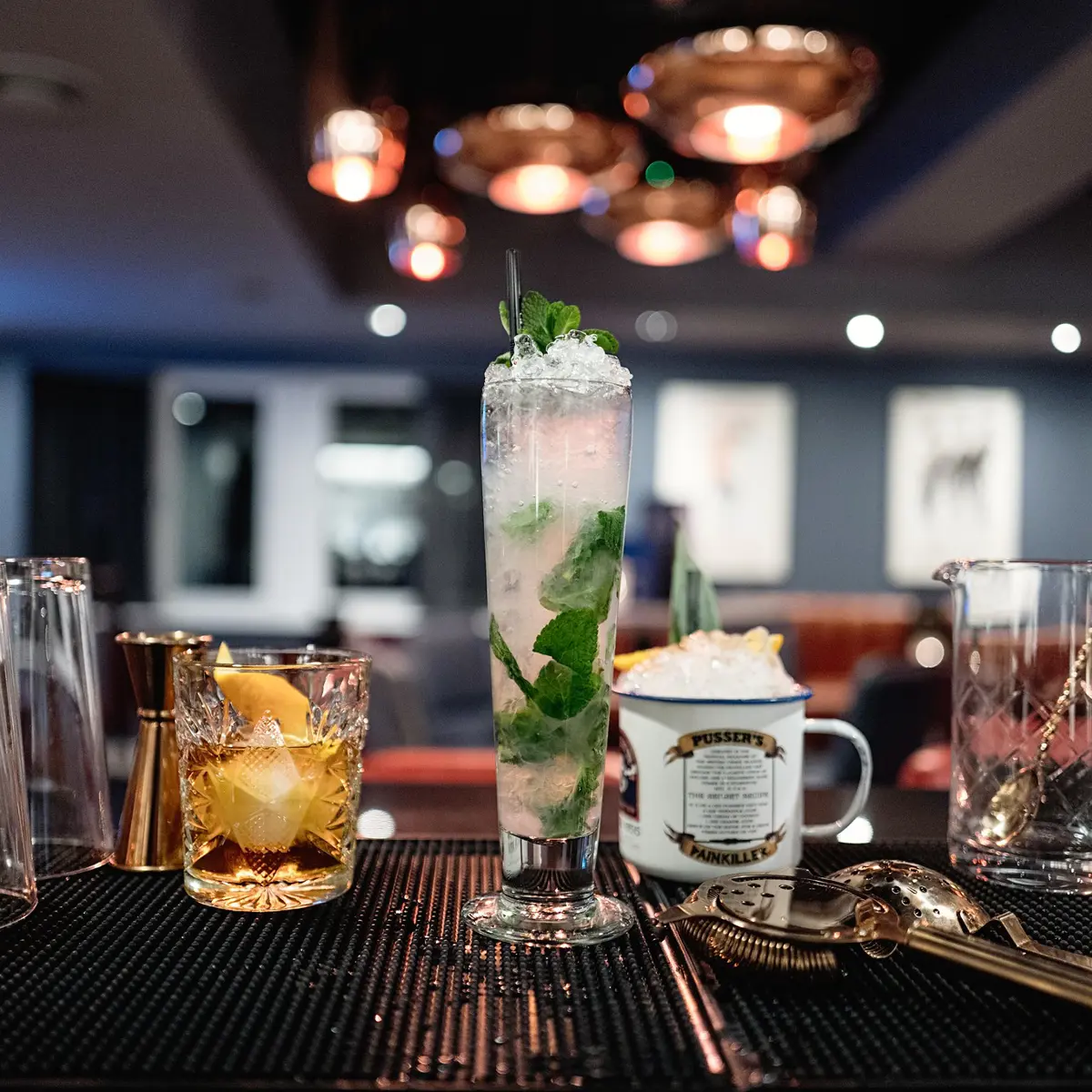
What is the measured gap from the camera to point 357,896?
2.89ft

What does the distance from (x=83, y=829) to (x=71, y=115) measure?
296 centimetres

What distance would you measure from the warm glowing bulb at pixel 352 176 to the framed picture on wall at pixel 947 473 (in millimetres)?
5641

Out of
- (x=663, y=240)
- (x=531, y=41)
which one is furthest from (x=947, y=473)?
(x=531, y=41)

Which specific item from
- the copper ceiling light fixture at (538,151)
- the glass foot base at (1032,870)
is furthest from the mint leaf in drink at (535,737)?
the copper ceiling light fixture at (538,151)

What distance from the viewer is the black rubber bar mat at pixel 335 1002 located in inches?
22.3

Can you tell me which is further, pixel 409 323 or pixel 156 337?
A: pixel 156 337

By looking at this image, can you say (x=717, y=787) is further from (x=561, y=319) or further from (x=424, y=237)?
(x=424, y=237)

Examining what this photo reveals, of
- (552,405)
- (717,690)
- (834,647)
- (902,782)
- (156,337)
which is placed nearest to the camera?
(552,405)

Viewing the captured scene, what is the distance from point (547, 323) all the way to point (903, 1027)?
1.70ft

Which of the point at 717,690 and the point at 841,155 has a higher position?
the point at 841,155

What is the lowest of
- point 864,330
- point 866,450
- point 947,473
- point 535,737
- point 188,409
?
point 535,737

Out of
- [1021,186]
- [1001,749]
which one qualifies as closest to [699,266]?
[1021,186]

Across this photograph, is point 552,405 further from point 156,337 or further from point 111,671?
point 156,337

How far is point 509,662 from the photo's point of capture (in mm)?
833
